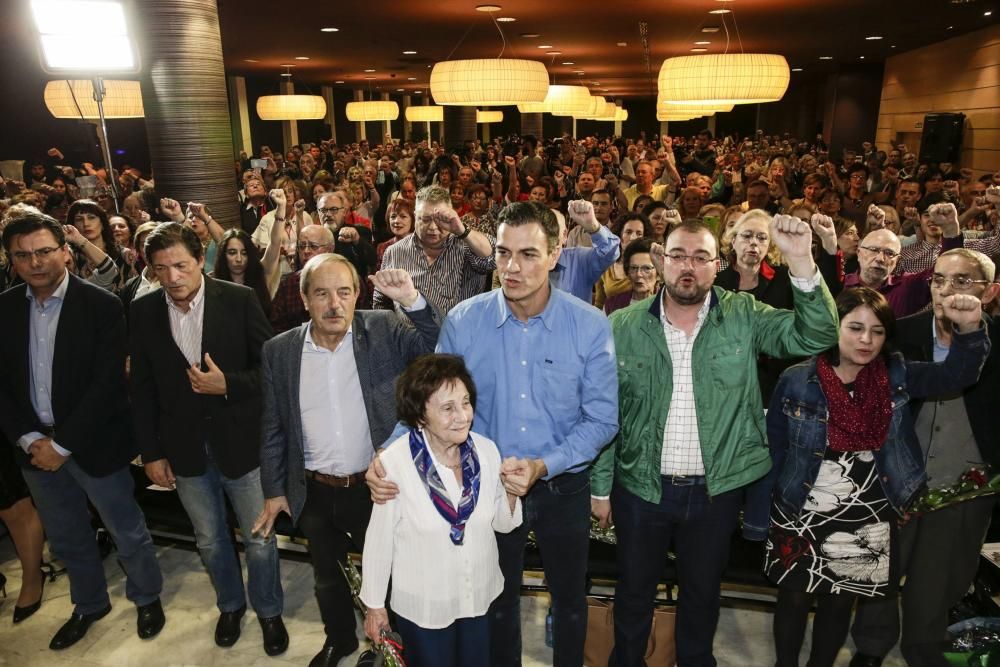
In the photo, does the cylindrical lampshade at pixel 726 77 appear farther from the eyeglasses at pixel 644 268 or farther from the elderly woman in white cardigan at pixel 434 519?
the elderly woman in white cardigan at pixel 434 519

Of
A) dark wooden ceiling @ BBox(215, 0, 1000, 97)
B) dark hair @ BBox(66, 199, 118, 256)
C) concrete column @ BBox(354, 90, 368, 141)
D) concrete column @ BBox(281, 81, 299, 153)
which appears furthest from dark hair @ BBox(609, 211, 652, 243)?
concrete column @ BBox(354, 90, 368, 141)

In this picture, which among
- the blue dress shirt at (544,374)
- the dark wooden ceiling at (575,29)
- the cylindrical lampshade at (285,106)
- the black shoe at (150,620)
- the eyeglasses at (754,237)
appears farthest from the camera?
the cylindrical lampshade at (285,106)

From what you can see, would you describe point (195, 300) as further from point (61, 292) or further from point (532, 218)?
point (532, 218)

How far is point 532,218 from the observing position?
2113 millimetres

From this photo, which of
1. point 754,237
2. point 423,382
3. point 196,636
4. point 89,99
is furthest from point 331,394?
point 89,99

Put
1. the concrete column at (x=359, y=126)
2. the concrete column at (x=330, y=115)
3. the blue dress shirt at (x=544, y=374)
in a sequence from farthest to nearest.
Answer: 1. the concrete column at (x=359, y=126)
2. the concrete column at (x=330, y=115)
3. the blue dress shirt at (x=544, y=374)

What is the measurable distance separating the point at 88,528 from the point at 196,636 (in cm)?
67

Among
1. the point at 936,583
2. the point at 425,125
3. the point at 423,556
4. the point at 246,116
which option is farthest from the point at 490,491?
the point at 425,125

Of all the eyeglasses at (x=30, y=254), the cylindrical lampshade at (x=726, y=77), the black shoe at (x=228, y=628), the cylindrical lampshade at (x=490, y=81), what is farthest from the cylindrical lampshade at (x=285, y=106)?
the black shoe at (x=228, y=628)

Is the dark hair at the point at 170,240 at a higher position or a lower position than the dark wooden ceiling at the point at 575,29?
lower

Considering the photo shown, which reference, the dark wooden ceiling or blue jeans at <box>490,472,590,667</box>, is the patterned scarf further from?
the dark wooden ceiling

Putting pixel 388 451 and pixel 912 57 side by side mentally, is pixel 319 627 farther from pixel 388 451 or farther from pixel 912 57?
pixel 912 57

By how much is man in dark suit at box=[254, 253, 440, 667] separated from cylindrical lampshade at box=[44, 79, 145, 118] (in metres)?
5.21

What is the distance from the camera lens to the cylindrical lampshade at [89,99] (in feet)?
20.9
